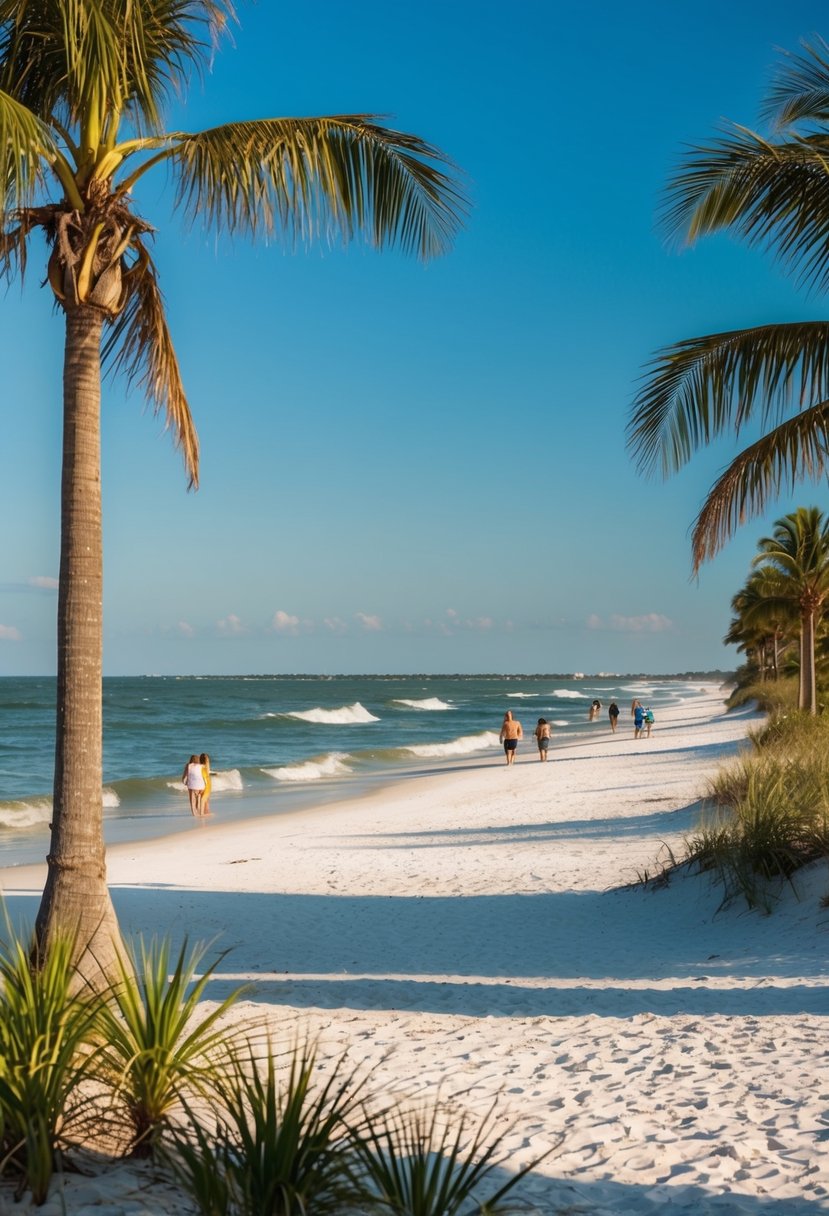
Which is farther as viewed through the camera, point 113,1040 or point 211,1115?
point 211,1115

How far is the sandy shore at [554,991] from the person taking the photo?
13.6 feet

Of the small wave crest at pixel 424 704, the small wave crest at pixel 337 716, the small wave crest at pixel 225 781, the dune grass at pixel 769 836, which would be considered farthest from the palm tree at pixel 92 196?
the small wave crest at pixel 424 704

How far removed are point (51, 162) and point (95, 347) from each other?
1.04 meters

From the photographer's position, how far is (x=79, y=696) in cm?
607

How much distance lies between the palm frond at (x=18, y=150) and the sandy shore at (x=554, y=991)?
4.20m

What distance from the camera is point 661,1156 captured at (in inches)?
166

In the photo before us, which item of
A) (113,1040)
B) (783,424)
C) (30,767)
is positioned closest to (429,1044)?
(113,1040)

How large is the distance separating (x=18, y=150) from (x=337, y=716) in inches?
2872

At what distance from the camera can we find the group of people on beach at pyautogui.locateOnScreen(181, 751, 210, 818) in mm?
21484

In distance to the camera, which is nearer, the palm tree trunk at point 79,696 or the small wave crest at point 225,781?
the palm tree trunk at point 79,696

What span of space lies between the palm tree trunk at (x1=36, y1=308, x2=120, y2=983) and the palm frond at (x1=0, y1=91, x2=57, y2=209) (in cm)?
132

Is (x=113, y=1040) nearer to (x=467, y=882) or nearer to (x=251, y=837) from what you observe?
(x=467, y=882)

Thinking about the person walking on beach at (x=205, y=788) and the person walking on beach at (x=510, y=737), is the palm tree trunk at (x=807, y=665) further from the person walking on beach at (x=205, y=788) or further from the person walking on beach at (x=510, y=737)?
the person walking on beach at (x=205, y=788)

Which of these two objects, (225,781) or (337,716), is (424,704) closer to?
(337,716)
